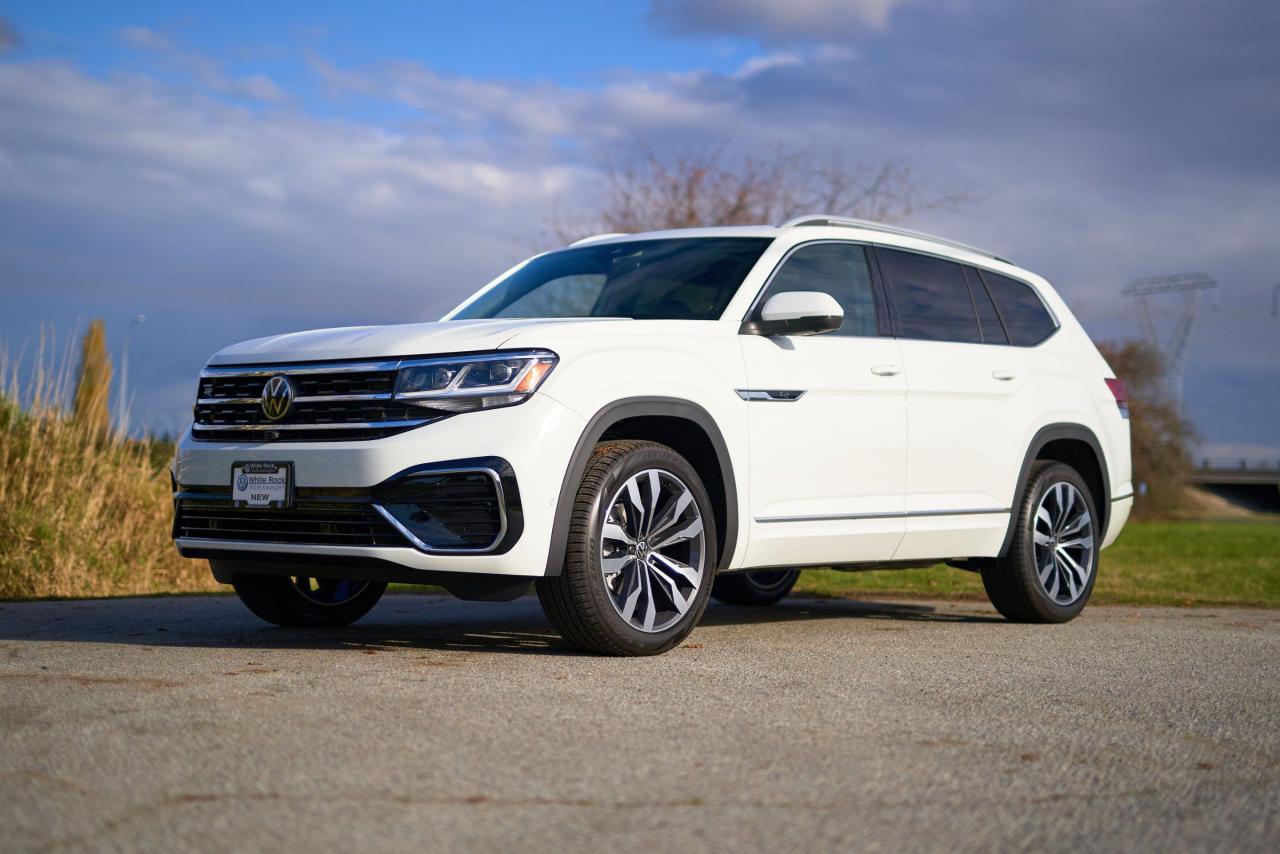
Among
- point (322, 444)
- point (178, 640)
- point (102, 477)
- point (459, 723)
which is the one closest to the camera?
point (459, 723)

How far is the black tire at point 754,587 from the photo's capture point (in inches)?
359

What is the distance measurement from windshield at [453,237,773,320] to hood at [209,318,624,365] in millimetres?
769

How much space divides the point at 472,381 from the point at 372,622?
8.44ft

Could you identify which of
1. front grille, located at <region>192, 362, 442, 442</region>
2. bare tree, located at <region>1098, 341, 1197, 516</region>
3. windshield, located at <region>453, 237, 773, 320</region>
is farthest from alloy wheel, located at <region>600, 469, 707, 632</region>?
bare tree, located at <region>1098, 341, 1197, 516</region>

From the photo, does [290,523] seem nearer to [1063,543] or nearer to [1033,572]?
[1033,572]

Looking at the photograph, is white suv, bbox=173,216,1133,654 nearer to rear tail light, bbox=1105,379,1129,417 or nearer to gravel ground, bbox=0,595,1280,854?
rear tail light, bbox=1105,379,1129,417

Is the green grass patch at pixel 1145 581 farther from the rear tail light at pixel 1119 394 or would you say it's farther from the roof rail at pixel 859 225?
the roof rail at pixel 859 225

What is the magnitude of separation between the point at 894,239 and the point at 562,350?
8.94 feet

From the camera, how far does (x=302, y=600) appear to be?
7098mm

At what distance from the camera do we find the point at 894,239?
7.73m

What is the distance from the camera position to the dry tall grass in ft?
33.0

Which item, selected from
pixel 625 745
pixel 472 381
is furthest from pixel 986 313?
pixel 625 745

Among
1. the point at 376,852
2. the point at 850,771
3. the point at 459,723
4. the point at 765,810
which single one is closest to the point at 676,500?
the point at 459,723

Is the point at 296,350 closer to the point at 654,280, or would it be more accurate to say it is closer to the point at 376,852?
the point at 654,280
